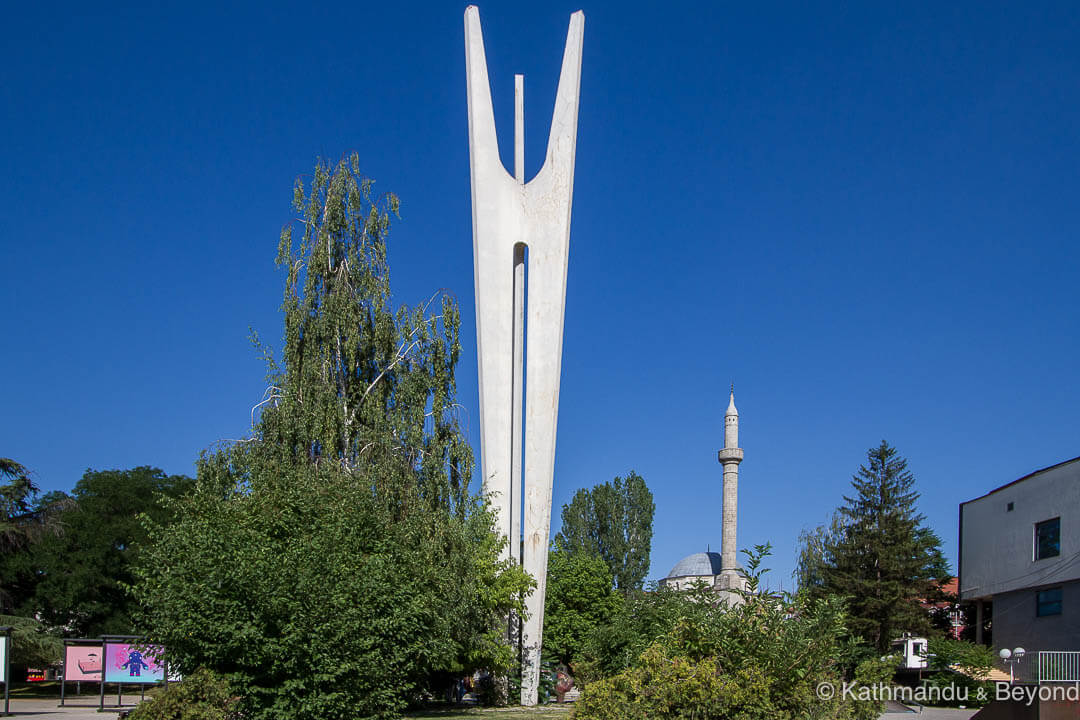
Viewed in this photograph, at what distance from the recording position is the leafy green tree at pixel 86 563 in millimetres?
32375

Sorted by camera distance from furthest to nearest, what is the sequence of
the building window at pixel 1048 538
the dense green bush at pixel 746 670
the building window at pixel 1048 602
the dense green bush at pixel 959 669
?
1. the building window at pixel 1048 538
2. the building window at pixel 1048 602
3. the dense green bush at pixel 959 669
4. the dense green bush at pixel 746 670

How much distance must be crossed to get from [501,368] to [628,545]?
26.2 metres

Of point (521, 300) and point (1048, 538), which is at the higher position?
point (521, 300)

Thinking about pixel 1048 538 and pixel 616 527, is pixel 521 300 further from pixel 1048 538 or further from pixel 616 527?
pixel 616 527

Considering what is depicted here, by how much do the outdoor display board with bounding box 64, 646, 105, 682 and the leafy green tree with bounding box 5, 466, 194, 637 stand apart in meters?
11.1

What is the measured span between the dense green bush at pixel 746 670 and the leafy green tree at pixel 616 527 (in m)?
37.3

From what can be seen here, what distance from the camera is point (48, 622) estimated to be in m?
33.2

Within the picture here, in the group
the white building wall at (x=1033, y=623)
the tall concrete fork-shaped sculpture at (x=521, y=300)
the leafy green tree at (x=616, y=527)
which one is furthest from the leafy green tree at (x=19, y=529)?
the white building wall at (x=1033, y=623)

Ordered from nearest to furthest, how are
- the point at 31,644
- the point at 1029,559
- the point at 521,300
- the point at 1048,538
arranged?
1. the point at 521,300
2. the point at 1048,538
3. the point at 31,644
4. the point at 1029,559

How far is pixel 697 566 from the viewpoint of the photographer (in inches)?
2847

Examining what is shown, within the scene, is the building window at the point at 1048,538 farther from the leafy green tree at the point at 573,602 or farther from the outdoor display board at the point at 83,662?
the outdoor display board at the point at 83,662

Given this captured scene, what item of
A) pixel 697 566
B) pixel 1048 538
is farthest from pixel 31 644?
pixel 697 566

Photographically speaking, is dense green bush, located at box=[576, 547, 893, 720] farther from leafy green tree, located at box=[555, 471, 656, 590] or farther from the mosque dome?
the mosque dome

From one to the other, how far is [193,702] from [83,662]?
1007 cm
